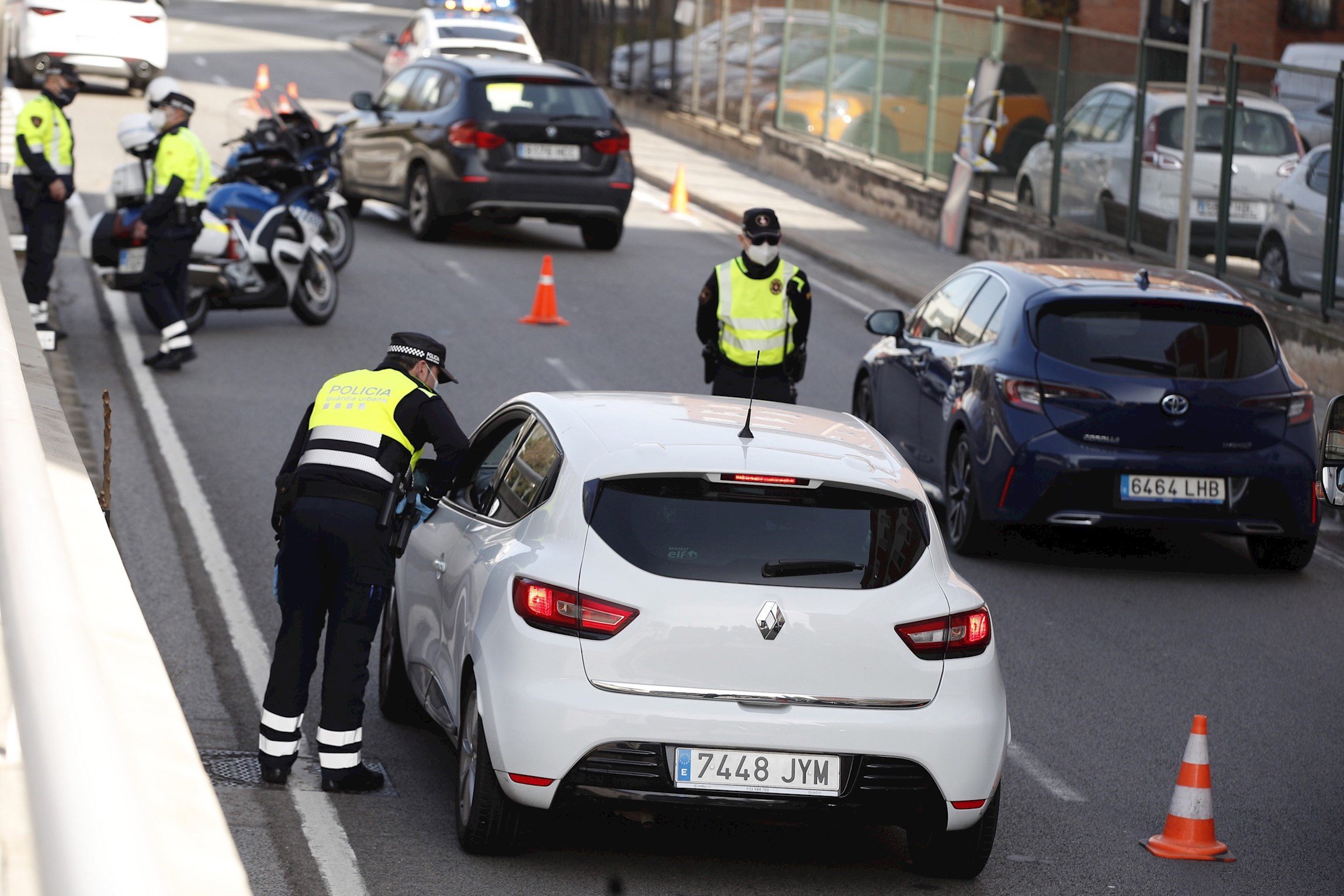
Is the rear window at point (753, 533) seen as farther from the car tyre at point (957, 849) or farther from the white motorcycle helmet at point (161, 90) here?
the white motorcycle helmet at point (161, 90)

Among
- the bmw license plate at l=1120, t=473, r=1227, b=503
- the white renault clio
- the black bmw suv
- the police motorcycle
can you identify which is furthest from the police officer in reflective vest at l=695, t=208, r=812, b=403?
the black bmw suv

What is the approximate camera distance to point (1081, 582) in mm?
10883

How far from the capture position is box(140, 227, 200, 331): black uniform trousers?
14719 millimetres

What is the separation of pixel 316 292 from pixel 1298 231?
26.2ft

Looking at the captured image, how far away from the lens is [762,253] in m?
10.7

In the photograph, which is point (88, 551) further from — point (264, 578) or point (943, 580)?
point (264, 578)

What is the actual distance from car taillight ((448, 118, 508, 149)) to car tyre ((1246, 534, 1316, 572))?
1153 cm

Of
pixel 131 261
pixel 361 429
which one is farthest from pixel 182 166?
pixel 361 429

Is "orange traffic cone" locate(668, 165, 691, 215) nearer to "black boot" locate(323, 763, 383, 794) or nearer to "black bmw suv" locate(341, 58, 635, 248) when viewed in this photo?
"black bmw suv" locate(341, 58, 635, 248)

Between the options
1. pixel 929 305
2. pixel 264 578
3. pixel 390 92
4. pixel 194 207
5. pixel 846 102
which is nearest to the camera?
pixel 264 578

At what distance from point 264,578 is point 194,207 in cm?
Result: 559

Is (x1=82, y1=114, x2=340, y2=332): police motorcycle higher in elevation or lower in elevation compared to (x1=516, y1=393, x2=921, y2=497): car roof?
lower

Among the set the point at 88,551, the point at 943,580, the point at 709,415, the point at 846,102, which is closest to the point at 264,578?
the point at 709,415

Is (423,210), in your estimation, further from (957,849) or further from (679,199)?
(957,849)
